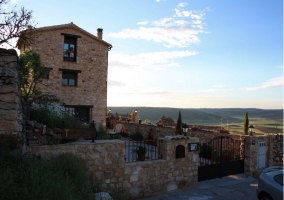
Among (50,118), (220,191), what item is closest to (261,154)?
(220,191)

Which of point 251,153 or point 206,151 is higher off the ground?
point 251,153

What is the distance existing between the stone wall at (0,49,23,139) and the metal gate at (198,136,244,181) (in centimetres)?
719

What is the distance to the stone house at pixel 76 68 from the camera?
18609mm

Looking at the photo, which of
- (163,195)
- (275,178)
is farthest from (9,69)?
(275,178)

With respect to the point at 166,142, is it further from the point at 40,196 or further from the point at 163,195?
the point at 40,196

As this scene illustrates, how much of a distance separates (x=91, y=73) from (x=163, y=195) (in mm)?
14736

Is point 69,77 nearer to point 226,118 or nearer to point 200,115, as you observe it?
point 226,118

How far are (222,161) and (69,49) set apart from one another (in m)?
15.2

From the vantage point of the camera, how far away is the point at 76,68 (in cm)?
1984

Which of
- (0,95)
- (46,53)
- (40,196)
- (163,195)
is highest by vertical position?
(46,53)

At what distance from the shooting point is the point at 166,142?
834cm

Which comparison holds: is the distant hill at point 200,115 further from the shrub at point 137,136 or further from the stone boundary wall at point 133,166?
the stone boundary wall at point 133,166

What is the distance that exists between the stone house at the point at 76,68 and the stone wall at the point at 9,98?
43.0 ft

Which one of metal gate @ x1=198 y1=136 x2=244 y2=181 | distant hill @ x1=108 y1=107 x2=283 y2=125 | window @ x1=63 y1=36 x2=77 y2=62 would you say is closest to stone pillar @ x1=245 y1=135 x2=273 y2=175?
metal gate @ x1=198 y1=136 x2=244 y2=181
